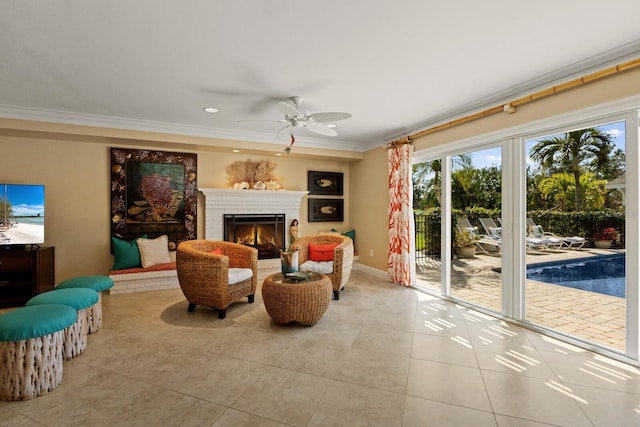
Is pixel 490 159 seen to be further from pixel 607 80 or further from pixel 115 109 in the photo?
pixel 115 109

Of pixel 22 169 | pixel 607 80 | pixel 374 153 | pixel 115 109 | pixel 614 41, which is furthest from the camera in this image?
pixel 374 153

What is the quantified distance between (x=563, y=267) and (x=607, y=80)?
1709 mm

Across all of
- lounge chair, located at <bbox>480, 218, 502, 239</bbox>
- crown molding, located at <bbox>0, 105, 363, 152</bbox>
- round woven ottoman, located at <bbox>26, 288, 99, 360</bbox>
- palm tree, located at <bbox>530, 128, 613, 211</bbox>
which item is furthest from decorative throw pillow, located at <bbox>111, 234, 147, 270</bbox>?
palm tree, located at <bbox>530, 128, 613, 211</bbox>

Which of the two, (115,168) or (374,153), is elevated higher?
(374,153)

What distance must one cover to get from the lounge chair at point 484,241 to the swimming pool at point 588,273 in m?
0.41

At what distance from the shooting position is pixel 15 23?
2102 mm

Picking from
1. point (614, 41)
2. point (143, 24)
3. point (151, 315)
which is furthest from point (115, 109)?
point (614, 41)

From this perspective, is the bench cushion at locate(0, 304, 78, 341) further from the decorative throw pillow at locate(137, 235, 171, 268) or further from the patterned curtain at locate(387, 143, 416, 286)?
the patterned curtain at locate(387, 143, 416, 286)

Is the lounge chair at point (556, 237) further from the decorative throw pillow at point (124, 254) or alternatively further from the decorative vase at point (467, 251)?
the decorative throw pillow at point (124, 254)

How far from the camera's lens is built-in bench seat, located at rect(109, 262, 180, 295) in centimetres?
437

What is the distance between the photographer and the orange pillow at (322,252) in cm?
460

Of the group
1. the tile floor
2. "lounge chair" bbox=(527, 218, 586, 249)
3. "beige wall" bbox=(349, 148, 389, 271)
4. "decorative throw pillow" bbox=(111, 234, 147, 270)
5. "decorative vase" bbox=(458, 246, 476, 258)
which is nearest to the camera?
the tile floor

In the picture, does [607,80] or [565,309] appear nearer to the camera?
[607,80]

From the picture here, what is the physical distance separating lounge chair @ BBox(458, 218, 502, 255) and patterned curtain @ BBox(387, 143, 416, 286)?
839 millimetres
